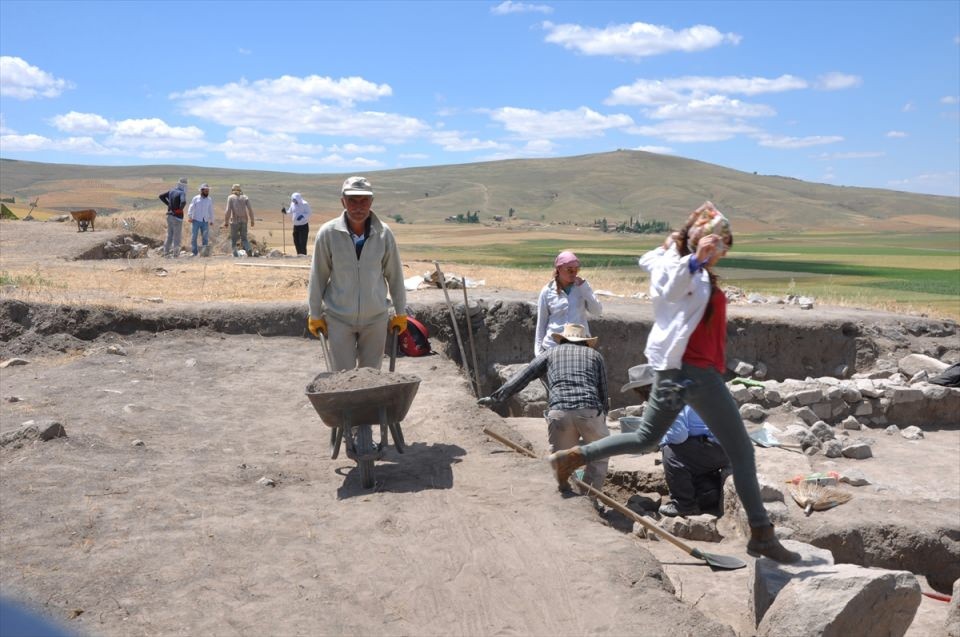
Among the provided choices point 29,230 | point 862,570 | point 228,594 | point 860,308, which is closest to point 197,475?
point 228,594

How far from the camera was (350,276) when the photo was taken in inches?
246

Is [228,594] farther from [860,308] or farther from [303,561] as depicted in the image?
[860,308]

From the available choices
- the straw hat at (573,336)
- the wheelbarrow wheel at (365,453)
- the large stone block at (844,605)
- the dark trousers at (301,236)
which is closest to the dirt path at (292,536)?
the wheelbarrow wheel at (365,453)

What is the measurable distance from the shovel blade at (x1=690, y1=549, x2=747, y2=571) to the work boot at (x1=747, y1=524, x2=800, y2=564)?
0.50 metres

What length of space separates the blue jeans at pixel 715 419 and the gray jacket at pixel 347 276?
7.35ft

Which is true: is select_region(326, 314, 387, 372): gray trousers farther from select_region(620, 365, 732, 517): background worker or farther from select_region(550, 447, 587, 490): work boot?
select_region(620, 365, 732, 517): background worker

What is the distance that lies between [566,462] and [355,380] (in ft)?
4.76

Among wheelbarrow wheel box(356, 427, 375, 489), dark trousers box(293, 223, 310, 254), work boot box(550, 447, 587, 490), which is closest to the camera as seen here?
work boot box(550, 447, 587, 490)

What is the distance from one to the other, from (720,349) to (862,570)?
122cm

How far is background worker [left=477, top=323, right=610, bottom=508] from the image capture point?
655 centimetres

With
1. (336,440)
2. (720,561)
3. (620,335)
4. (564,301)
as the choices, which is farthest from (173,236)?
(720,561)

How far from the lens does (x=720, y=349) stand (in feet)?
15.1

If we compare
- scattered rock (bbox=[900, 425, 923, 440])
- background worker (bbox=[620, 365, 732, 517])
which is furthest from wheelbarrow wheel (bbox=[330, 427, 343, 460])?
scattered rock (bbox=[900, 425, 923, 440])

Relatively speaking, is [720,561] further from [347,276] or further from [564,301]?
[347,276]
